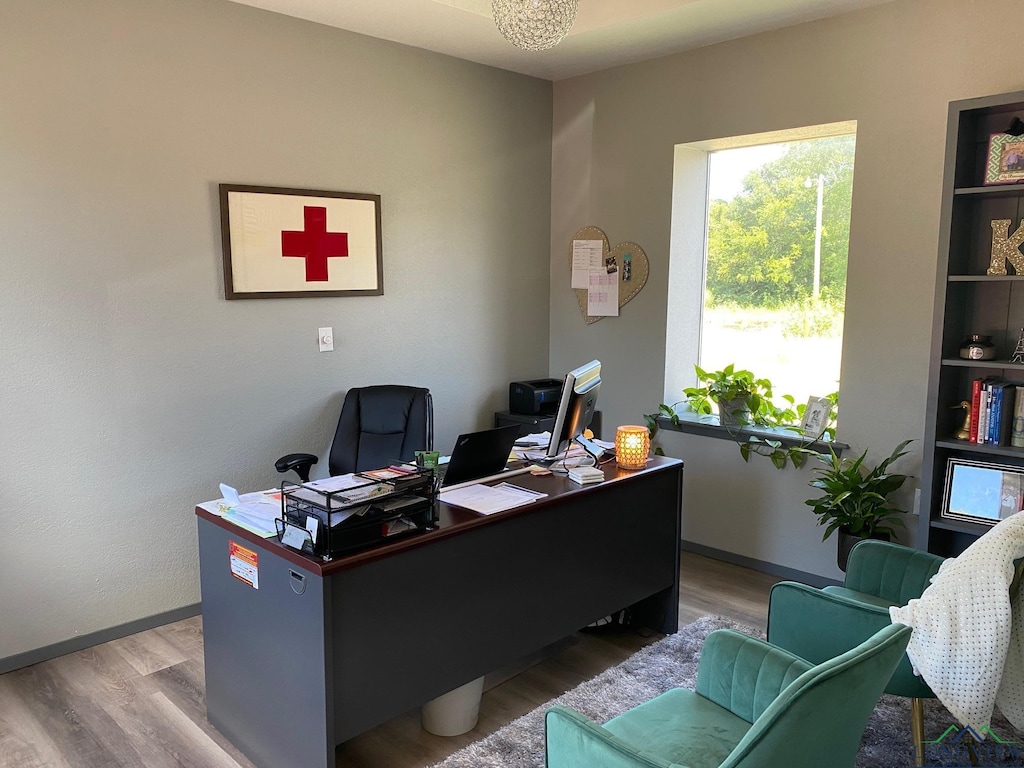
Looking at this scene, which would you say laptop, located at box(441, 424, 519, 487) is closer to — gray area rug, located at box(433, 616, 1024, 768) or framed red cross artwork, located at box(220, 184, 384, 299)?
gray area rug, located at box(433, 616, 1024, 768)

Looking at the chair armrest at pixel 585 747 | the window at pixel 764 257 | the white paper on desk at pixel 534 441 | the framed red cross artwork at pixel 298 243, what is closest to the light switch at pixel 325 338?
the framed red cross artwork at pixel 298 243

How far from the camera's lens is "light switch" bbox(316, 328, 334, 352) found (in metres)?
3.72

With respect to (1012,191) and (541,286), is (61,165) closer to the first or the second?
(541,286)

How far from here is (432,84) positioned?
13.3ft

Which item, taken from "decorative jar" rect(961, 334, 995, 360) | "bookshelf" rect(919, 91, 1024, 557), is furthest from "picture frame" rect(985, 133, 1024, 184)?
"decorative jar" rect(961, 334, 995, 360)

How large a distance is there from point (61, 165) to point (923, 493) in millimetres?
3603

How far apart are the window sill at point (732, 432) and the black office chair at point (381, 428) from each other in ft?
4.88

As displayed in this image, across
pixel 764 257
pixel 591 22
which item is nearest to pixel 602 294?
pixel 764 257

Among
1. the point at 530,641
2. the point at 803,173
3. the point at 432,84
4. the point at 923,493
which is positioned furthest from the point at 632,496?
the point at 432,84

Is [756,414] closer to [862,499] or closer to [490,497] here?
[862,499]

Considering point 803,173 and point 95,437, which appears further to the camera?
point 803,173

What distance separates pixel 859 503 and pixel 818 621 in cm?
125

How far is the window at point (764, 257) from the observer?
3.78 meters

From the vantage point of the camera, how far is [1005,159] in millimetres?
2809
